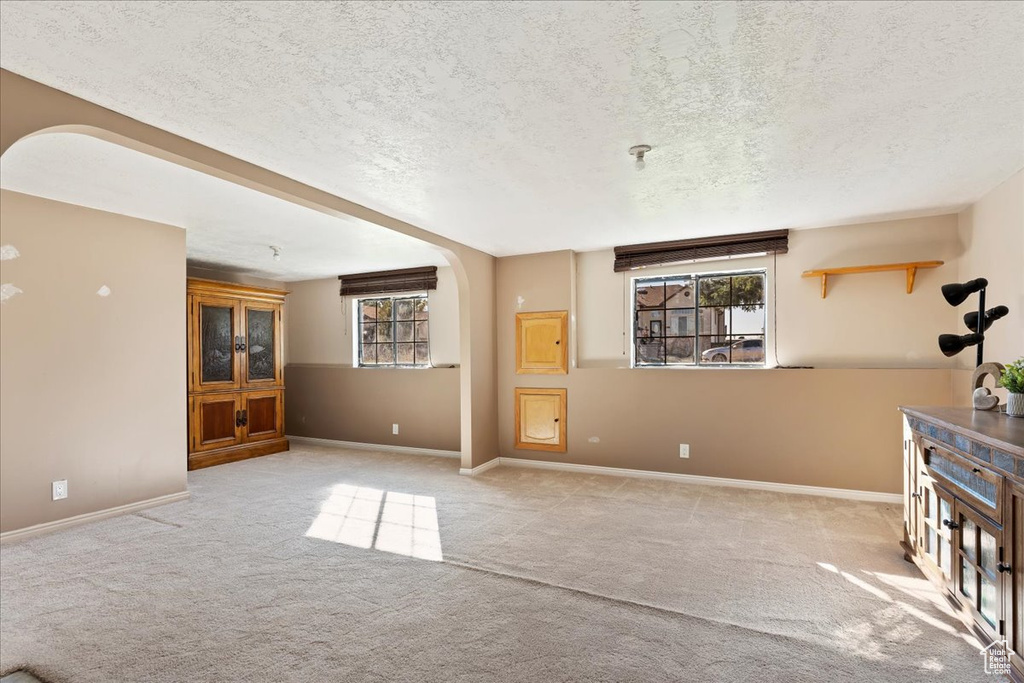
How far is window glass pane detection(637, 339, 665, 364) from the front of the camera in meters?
5.28

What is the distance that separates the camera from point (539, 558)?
3143 mm

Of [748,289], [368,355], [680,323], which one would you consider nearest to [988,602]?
[748,289]

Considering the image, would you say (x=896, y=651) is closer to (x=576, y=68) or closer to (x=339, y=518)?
(x=576, y=68)

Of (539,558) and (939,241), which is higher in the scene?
(939,241)

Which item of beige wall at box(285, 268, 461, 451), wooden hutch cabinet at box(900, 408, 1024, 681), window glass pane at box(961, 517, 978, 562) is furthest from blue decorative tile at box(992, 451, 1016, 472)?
beige wall at box(285, 268, 461, 451)

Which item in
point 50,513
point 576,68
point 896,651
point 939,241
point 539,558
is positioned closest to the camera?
point 576,68

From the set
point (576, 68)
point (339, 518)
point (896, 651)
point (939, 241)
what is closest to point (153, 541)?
point (339, 518)

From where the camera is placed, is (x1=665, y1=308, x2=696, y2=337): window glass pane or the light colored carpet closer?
the light colored carpet

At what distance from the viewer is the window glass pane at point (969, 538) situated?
2194mm

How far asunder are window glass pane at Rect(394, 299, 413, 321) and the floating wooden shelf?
4636 mm

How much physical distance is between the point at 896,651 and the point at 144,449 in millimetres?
5267

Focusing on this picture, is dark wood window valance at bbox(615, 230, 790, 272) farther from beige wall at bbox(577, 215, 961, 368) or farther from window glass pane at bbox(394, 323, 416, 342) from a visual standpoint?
window glass pane at bbox(394, 323, 416, 342)

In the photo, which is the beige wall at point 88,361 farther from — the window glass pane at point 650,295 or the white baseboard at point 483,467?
the window glass pane at point 650,295

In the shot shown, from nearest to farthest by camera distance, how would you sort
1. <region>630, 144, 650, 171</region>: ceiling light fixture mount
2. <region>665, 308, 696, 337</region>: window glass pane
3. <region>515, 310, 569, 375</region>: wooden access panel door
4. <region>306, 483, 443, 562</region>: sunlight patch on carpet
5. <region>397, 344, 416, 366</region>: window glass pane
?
<region>630, 144, 650, 171</region>: ceiling light fixture mount → <region>306, 483, 443, 562</region>: sunlight patch on carpet → <region>665, 308, 696, 337</region>: window glass pane → <region>515, 310, 569, 375</region>: wooden access panel door → <region>397, 344, 416, 366</region>: window glass pane
